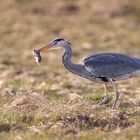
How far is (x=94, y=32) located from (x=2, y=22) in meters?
3.96

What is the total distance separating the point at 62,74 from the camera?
15656mm

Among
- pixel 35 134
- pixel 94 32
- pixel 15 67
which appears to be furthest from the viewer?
pixel 94 32

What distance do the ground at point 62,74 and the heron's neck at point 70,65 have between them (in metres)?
0.50

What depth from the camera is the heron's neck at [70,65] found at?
978 centimetres

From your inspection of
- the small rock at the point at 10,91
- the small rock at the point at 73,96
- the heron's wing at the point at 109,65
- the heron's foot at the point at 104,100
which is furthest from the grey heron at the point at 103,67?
the small rock at the point at 10,91

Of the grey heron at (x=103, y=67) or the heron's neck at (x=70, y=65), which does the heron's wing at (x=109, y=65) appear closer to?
the grey heron at (x=103, y=67)

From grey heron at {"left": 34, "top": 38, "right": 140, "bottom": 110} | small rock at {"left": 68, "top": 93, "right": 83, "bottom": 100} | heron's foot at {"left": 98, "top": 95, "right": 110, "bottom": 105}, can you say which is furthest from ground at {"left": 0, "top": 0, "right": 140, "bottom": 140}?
grey heron at {"left": 34, "top": 38, "right": 140, "bottom": 110}

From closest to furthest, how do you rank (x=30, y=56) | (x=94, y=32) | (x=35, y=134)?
(x=35, y=134), (x=30, y=56), (x=94, y=32)

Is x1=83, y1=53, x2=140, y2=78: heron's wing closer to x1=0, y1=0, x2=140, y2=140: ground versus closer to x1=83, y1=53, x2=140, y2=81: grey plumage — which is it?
x1=83, y1=53, x2=140, y2=81: grey plumage

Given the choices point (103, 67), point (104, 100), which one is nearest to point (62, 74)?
point (104, 100)

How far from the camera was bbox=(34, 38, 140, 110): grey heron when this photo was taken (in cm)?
973

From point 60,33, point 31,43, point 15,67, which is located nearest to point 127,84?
point 15,67

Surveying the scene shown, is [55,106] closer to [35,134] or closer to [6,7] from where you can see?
[35,134]

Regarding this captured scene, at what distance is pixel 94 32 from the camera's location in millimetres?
22469
